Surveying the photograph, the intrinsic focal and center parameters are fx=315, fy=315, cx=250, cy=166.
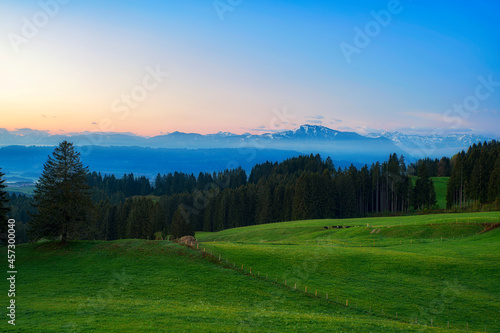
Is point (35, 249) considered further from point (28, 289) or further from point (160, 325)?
point (160, 325)

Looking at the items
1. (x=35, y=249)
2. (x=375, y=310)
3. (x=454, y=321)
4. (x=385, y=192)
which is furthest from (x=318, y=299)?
(x=385, y=192)

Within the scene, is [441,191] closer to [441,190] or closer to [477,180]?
[441,190]

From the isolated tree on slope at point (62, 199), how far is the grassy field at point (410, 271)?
1870 centimetres

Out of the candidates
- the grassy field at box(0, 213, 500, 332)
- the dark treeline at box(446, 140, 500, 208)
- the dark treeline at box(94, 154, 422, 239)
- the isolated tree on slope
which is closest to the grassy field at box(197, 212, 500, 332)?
the grassy field at box(0, 213, 500, 332)

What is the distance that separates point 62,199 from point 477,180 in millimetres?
101627

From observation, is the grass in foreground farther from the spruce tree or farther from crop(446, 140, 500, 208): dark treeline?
crop(446, 140, 500, 208): dark treeline

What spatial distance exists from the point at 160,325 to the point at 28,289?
1788cm

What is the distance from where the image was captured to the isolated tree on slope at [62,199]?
145ft

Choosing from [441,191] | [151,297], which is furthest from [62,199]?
[441,191]

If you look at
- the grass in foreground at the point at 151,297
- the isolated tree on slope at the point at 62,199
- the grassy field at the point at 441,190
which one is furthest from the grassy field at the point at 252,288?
the grassy field at the point at 441,190

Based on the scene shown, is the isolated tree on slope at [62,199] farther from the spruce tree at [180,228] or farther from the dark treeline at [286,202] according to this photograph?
the spruce tree at [180,228]

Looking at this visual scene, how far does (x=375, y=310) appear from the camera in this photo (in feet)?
93.4

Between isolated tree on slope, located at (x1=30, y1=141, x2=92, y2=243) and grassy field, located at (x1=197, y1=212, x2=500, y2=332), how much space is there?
18701mm

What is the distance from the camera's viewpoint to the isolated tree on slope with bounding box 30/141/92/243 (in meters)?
44.1
